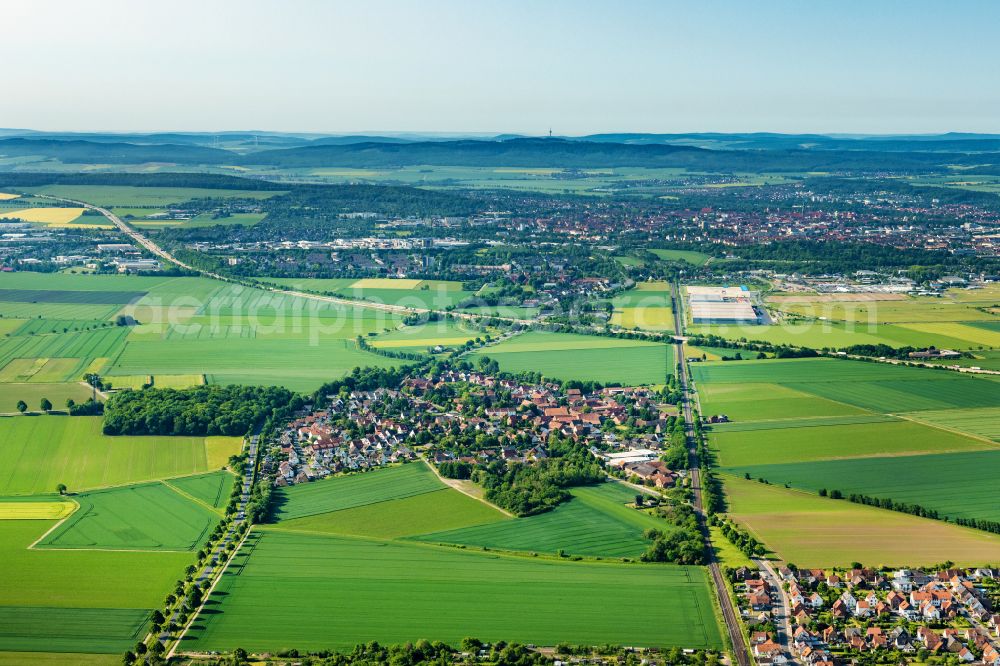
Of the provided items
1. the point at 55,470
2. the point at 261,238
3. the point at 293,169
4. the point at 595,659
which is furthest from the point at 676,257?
the point at 293,169

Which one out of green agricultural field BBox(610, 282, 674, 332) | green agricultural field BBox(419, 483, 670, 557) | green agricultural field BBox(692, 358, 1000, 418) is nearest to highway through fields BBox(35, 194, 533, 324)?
green agricultural field BBox(610, 282, 674, 332)

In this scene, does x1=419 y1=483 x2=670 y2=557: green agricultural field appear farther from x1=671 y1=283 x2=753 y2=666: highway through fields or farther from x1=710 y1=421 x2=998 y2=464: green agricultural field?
x1=710 y1=421 x2=998 y2=464: green agricultural field

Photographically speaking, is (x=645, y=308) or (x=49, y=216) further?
(x=49, y=216)

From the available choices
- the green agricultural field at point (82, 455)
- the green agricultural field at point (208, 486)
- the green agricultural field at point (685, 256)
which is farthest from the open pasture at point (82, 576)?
the green agricultural field at point (685, 256)

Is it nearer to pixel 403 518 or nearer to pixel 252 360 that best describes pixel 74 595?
pixel 403 518

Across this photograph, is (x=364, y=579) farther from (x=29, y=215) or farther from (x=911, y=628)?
(x=29, y=215)

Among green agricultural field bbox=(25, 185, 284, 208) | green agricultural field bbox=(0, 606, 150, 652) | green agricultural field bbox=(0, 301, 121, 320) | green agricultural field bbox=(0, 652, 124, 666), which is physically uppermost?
A: green agricultural field bbox=(25, 185, 284, 208)

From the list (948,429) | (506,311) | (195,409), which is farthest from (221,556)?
(506,311)
